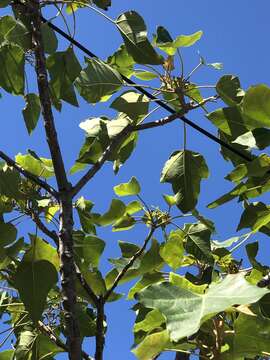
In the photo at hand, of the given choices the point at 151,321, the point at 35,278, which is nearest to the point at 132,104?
the point at 35,278

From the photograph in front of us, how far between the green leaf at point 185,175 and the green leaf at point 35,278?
342 millimetres

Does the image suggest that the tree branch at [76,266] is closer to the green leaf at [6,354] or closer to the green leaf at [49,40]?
the green leaf at [6,354]

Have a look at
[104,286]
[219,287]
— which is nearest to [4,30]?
[104,286]

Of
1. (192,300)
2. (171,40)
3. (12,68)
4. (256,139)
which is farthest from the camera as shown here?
(12,68)

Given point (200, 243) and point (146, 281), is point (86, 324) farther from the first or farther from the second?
point (200, 243)

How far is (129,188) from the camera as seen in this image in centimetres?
206

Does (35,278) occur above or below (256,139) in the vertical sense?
below

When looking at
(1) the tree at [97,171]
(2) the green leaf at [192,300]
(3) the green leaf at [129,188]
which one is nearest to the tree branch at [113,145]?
(1) the tree at [97,171]

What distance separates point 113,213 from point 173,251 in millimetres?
211

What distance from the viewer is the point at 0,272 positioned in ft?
6.13

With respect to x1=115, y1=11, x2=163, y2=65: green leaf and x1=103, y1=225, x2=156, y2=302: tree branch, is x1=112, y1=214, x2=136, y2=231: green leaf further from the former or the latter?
x1=115, y1=11, x2=163, y2=65: green leaf

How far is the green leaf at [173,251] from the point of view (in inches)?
68.6

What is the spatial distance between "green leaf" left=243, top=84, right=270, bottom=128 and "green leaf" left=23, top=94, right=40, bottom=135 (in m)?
0.59

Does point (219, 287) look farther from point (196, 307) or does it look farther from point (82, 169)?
point (82, 169)
